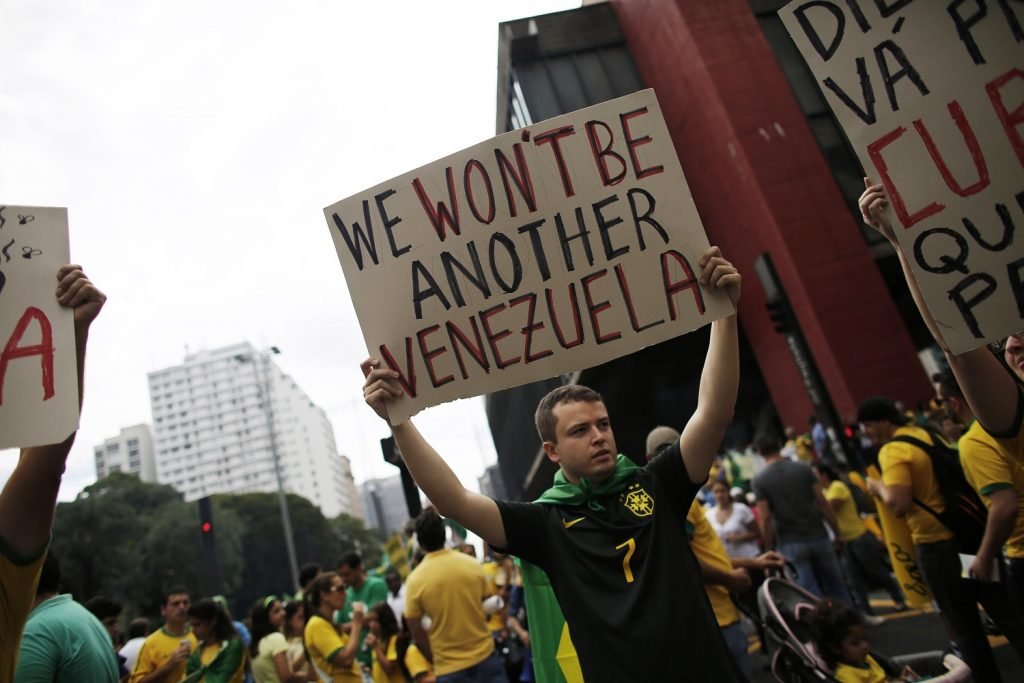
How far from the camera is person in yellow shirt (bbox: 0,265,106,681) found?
5.79 ft

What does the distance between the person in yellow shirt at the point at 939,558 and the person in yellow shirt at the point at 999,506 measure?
29 cm

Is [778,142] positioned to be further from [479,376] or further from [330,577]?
[479,376]

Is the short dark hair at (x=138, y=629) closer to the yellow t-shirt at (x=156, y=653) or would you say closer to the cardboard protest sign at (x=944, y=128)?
the yellow t-shirt at (x=156, y=653)

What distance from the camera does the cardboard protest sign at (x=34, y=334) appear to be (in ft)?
6.25

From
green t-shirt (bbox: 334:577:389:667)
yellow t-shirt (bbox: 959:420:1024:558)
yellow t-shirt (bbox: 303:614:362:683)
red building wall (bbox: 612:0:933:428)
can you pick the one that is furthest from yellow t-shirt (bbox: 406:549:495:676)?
red building wall (bbox: 612:0:933:428)

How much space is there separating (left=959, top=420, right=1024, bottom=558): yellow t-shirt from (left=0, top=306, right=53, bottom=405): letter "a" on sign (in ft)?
11.3

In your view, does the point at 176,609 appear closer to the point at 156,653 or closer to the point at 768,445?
the point at 156,653

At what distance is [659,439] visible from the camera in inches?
179

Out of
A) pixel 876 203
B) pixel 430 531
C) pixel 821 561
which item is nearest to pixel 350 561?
pixel 430 531

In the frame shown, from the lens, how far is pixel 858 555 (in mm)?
7469

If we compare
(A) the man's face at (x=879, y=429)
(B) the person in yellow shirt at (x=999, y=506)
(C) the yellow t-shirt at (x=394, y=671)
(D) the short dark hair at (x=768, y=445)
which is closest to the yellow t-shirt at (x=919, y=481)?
(B) the person in yellow shirt at (x=999, y=506)

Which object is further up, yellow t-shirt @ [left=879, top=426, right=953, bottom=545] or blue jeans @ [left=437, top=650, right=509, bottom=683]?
yellow t-shirt @ [left=879, top=426, right=953, bottom=545]

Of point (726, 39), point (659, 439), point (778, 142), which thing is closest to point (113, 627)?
point (659, 439)

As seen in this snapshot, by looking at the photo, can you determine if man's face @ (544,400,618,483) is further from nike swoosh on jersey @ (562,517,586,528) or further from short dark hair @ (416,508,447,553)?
short dark hair @ (416,508,447,553)
